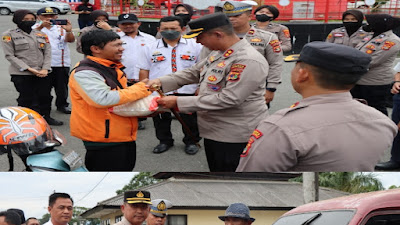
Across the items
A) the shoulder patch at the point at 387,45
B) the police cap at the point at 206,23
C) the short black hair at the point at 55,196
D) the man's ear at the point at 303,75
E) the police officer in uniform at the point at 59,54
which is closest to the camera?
the man's ear at the point at 303,75

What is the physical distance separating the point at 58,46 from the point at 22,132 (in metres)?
4.87

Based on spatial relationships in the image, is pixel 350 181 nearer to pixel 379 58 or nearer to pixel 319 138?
pixel 319 138

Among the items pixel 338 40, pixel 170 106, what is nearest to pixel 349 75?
pixel 170 106

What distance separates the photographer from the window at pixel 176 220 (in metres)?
1.92

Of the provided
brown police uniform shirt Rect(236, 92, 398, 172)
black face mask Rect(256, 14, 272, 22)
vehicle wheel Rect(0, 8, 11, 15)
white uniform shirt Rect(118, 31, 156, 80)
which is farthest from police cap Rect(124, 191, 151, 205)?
vehicle wheel Rect(0, 8, 11, 15)

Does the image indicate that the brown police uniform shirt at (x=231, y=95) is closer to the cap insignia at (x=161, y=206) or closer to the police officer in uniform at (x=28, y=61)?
the cap insignia at (x=161, y=206)

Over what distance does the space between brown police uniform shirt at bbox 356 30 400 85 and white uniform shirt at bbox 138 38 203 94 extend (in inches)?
69.0

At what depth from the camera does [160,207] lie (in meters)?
1.95

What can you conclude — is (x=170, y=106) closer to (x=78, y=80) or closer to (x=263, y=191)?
(x=78, y=80)

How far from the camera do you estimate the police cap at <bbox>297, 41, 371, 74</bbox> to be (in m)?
1.83

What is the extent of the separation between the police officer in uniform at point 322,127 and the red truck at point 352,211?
14cm

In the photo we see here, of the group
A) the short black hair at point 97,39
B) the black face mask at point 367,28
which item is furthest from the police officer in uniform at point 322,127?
the black face mask at point 367,28

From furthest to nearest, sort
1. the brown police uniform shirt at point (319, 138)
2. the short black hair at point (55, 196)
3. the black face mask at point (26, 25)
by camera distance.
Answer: the black face mask at point (26, 25) → the short black hair at point (55, 196) → the brown police uniform shirt at point (319, 138)

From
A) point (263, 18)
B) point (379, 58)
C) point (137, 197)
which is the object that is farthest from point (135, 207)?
point (263, 18)
